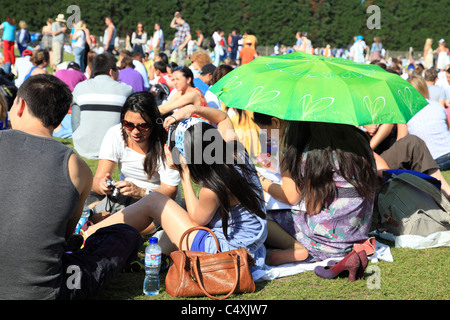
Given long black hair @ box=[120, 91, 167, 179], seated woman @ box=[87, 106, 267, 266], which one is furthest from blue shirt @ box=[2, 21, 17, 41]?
seated woman @ box=[87, 106, 267, 266]

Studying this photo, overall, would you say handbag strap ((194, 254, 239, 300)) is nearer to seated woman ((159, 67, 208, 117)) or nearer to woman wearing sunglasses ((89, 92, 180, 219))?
woman wearing sunglasses ((89, 92, 180, 219))

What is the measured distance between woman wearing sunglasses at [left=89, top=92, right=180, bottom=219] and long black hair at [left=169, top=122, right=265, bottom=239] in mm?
1090

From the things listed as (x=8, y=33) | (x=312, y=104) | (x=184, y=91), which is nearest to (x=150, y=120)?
(x=312, y=104)

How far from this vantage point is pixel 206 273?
3.46 m

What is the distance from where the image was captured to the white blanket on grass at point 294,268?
3.91m

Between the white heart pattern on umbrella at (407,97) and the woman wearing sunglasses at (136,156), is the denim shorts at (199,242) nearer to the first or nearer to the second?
the woman wearing sunglasses at (136,156)

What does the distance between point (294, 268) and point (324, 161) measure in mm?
841

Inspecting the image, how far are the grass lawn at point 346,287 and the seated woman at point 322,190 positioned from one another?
0.92ft

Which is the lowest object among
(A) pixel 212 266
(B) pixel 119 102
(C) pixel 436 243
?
(C) pixel 436 243
